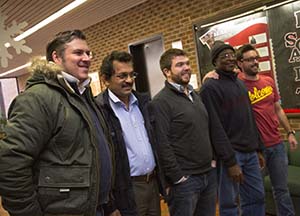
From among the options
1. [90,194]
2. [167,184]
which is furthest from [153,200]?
[90,194]

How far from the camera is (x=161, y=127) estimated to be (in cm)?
244

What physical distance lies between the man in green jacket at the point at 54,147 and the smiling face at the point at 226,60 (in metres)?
1.40

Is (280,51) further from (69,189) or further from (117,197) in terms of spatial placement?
(69,189)

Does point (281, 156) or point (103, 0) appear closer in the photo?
point (281, 156)

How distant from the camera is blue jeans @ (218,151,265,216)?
2.78m

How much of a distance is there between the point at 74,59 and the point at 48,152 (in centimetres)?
49

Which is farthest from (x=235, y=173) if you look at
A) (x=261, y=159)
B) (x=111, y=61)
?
(x=111, y=61)

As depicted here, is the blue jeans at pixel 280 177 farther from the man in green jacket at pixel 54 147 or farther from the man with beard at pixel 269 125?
the man in green jacket at pixel 54 147

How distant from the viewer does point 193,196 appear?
246 cm

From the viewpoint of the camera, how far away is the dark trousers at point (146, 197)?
2.29 metres

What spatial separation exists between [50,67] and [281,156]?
7.40 ft

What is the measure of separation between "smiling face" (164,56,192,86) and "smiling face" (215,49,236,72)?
14.5 inches

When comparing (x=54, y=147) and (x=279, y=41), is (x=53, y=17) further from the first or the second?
(x=54, y=147)

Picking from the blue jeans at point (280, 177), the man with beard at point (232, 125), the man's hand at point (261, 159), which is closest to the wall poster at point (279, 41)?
the blue jeans at point (280, 177)
